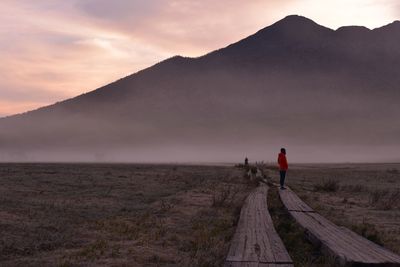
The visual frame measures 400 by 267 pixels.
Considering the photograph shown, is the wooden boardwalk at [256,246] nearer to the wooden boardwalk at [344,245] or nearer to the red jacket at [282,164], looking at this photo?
the wooden boardwalk at [344,245]

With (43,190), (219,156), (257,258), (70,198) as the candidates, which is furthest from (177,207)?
(219,156)

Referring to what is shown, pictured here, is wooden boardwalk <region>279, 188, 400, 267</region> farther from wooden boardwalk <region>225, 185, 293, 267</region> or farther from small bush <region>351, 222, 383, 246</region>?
wooden boardwalk <region>225, 185, 293, 267</region>

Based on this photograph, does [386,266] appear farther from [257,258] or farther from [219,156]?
[219,156]

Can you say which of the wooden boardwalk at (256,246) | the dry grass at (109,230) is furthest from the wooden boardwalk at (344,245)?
the dry grass at (109,230)

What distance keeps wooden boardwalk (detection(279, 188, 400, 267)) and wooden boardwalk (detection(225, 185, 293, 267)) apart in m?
0.74

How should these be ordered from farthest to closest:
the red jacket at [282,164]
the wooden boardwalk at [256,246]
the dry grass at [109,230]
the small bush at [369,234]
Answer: the red jacket at [282,164] → the small bush at [369,234] → the dry grass at [109,230] → the wooden boardwalk at [256,246]

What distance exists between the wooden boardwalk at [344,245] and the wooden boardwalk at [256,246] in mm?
740

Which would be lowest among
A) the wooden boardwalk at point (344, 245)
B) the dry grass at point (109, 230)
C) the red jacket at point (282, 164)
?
the dry grass at point (109, 230)

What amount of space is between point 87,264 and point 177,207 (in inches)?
415

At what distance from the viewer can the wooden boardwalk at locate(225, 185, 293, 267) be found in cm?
927

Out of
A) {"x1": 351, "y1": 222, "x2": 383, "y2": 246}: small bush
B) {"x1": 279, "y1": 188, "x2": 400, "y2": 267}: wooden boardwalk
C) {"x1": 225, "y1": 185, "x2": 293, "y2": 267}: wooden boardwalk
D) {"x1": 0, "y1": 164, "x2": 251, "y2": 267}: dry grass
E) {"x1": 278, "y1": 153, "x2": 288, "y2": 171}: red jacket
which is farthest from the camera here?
{"x1": 278, "y1": 153, "x2": 288, "y2": 171}: red jacket

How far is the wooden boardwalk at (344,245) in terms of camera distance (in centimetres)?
888

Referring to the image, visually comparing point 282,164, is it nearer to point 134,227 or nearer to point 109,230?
point 134,227

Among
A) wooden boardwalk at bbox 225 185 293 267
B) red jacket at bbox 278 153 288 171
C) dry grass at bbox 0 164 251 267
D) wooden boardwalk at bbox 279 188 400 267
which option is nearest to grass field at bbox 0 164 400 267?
dry grass at bbox 0 164 251 267
